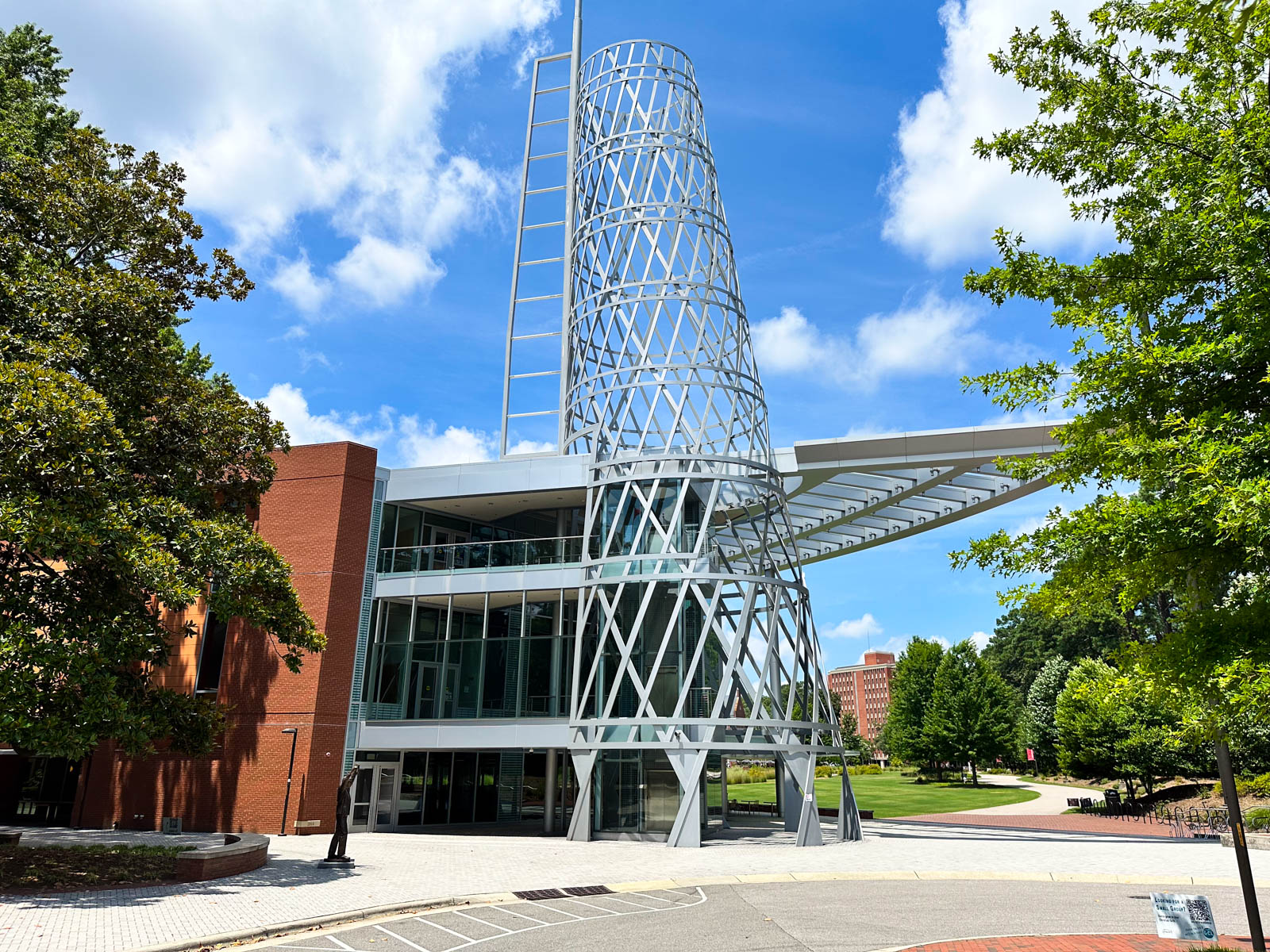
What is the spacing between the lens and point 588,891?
50.5 feet

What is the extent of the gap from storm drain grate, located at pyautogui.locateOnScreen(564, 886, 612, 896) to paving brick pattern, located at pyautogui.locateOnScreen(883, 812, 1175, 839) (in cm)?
1928

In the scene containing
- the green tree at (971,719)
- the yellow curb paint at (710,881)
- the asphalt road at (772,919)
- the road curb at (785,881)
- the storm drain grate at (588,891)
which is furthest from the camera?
the green tree at (971,719)

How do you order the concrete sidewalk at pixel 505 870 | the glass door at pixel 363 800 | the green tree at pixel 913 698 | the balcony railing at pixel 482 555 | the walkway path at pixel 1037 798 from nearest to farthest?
the concrete sidewalk at pixel 505 870
the glass door at pixel 363 800
the balcony railing at pixel 482 555
the walkway path at pixel 1037 798
the green tree at pixel 913 698

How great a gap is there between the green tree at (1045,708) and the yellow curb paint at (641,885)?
45764mm

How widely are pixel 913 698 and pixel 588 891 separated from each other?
56.7m

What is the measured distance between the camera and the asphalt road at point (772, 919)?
1099cm

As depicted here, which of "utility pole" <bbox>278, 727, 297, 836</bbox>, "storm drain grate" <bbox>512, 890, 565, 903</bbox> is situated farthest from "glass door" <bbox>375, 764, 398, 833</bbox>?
"storm drain grate" <bbox>512, 890, 565, 903</bbox>

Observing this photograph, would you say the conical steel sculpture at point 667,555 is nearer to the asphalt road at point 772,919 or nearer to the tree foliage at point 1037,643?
the asphalt road at point 772,919

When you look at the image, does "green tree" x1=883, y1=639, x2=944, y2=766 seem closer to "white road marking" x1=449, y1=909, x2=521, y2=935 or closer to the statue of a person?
the statue of a person

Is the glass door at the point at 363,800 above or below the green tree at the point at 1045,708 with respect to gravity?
below

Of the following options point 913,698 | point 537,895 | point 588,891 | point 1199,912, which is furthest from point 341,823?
point 913,698

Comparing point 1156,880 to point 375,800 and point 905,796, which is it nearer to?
point 375,800

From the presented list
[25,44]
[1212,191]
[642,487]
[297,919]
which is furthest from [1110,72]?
[25,44]

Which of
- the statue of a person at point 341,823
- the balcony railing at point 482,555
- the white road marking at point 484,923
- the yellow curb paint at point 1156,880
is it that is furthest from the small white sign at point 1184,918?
the balcony railing at point 482,555
